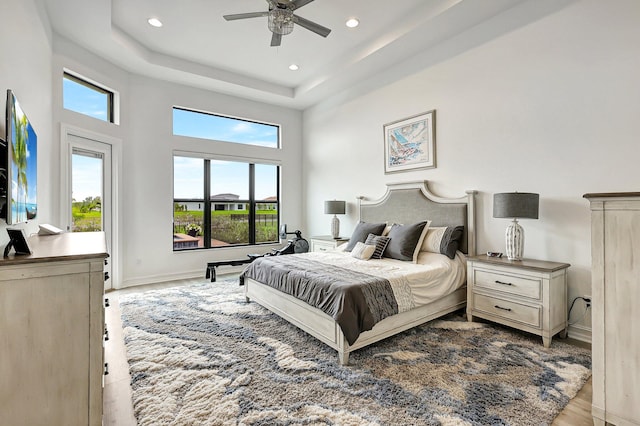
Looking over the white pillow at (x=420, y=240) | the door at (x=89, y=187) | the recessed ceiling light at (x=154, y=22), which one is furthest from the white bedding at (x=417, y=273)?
the recessed ceiling light at (x=154, y=22)

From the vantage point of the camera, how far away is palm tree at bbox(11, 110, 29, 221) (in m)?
1.69

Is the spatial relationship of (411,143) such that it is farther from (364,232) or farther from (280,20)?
(280,20)

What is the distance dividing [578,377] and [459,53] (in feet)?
11.3

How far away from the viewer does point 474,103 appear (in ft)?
11.9

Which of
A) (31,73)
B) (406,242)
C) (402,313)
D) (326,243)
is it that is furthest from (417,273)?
(31,73)

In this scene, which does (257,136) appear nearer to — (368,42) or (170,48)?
(170,48)

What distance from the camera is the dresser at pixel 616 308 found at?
1555 millimetres

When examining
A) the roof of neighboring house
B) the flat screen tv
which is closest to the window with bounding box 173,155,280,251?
the roof of neighboring house

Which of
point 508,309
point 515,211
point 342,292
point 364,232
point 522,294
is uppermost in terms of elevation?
point 515,211

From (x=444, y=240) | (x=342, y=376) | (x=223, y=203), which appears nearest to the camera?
(x=342, y=376)

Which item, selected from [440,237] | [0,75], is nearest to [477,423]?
[440,237]

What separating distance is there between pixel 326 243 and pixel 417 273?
2266mm

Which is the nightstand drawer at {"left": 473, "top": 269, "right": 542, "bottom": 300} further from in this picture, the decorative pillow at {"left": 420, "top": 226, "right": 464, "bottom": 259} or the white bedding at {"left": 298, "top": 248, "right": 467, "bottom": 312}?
the decorative pillow at {"left": 420, "top": 226, "right": 464, "bottom": 259}

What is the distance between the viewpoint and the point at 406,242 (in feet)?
11.8
